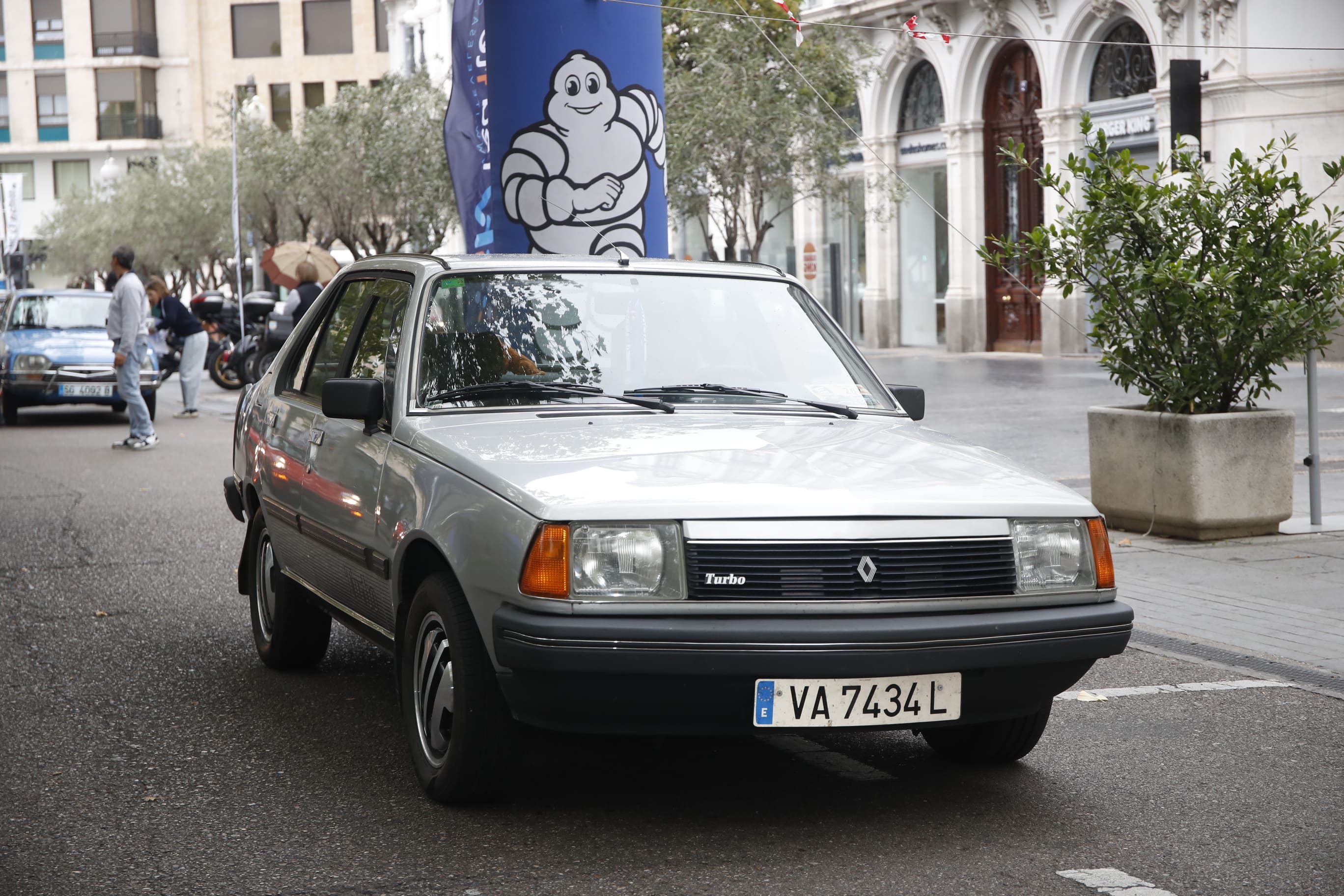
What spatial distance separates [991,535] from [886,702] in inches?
20.0

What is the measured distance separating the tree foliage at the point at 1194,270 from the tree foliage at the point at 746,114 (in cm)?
1605

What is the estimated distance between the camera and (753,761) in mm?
5145

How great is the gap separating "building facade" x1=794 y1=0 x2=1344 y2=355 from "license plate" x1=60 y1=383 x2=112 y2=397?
12.4m

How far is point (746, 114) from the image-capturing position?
26.1m

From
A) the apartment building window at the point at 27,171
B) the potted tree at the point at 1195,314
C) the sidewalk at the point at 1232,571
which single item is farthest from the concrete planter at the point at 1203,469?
the apartment building window at the point at 27,171

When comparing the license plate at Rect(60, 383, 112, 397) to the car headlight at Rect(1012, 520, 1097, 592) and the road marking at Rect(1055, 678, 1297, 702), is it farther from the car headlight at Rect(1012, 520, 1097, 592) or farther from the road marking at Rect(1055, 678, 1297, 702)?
the car headlight at Rect(1012, 520, 1097, 592)

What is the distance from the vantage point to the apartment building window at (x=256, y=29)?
3009 inches

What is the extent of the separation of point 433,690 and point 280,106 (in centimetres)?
7452

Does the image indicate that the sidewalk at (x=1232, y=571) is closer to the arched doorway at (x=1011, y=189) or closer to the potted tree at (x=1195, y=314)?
the potted tree at (x=1195, y=314)

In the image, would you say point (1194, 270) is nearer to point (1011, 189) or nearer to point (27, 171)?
point (1011, 189)

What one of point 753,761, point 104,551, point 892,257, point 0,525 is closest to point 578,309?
point 753,761

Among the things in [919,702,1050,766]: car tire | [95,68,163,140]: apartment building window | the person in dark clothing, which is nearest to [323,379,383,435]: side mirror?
[919,702,1050,766]: car tire

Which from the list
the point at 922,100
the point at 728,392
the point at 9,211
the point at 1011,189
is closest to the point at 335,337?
the point at 728,392

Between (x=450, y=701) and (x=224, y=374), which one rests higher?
(x=224, y=374)
